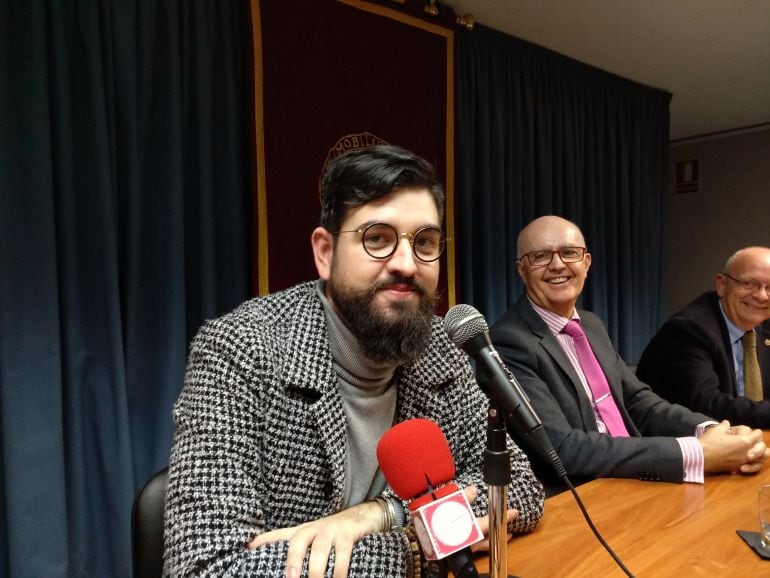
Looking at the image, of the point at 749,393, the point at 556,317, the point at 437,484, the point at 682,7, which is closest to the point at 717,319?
the point at 749,393

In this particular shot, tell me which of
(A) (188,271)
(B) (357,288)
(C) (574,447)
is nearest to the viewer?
(B) (357,288)

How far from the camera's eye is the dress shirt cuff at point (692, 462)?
56.4 inches

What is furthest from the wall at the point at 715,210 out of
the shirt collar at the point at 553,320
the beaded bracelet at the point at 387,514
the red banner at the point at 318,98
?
the beaded bracelet at the point at 387,514

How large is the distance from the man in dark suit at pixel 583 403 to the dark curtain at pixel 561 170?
111cm

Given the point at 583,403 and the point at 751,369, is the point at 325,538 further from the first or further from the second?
the point at 751,369

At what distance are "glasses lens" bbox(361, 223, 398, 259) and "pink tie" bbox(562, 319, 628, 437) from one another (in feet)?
3.84

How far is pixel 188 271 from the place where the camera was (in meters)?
2.24

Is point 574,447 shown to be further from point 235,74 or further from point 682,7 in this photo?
point 682,7

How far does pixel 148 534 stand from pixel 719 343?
230 centimetres

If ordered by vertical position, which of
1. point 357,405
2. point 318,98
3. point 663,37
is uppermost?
point 663,37

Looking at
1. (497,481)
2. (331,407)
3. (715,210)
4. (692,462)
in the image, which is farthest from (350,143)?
(715,210)

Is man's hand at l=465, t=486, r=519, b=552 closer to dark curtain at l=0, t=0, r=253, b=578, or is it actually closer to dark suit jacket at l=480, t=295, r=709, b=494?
dark suit jacket at l=480, t=295, r=709, b=494

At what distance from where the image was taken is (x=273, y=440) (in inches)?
41.5

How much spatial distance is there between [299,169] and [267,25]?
59 cm
